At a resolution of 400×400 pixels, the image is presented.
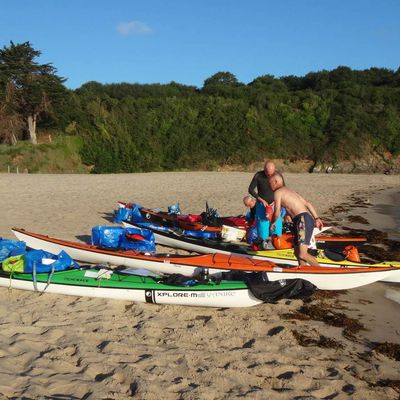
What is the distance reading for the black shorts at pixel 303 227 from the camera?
533cm

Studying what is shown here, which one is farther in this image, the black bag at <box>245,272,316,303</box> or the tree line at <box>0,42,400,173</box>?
the tree line at <box>0,42,400,173</box>

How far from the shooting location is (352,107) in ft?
113

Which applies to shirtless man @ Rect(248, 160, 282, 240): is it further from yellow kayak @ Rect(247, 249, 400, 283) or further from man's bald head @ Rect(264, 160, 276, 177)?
yellow kayak @ Rect(247, 249, 400, 283)

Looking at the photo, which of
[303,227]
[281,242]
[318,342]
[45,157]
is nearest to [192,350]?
[318,342]

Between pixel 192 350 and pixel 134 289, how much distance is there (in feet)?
4.19

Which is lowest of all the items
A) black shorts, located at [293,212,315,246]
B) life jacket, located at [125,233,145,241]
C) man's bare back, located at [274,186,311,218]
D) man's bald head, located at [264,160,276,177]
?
life jacket, located at [125,233,145,241]

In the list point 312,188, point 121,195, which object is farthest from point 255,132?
point 121,195

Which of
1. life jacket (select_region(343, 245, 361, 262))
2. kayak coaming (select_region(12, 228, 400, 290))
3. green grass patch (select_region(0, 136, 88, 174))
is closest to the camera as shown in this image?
kayak coaming (select_region(12, 228, 400, 290))

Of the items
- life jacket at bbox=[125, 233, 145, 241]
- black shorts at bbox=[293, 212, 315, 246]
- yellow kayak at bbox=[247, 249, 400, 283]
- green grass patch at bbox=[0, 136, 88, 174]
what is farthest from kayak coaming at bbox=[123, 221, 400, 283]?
green grass patch at bbox=[0, 136, 88, 174]

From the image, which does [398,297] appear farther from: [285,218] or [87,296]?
[87,296]

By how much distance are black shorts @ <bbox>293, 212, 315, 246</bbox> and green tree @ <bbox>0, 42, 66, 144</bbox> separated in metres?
25.9

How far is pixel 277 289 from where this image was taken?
4738mm

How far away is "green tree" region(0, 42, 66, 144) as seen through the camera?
26.9 m

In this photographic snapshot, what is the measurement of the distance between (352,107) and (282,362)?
112ft
